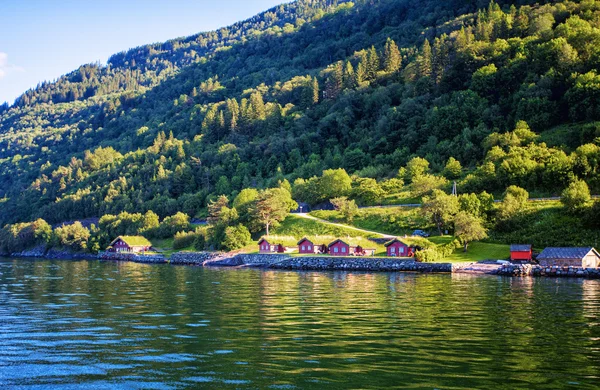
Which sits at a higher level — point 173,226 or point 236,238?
point 173,226

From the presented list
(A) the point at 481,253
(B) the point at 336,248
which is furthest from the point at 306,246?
(A) the point at 481,253

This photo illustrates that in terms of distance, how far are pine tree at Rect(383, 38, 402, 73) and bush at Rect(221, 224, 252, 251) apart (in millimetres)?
101217

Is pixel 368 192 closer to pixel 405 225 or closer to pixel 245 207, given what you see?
pixel 405 225

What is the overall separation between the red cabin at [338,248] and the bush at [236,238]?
67.1 feet

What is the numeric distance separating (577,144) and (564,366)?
104m

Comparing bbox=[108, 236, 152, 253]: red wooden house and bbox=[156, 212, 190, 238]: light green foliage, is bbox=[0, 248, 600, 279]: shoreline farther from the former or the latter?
bbox=[156, 212, 190, 238]: light green foliage

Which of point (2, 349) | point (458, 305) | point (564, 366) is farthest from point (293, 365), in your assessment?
point (458, 305)

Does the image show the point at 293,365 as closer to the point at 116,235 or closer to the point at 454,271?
the point at 454,271

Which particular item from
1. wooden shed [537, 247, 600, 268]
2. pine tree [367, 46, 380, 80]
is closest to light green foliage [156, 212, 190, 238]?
wooden shed [537, 247, 600, 268]

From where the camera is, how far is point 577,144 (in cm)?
11206

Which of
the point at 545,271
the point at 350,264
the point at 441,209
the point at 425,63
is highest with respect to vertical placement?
the point at 425,63

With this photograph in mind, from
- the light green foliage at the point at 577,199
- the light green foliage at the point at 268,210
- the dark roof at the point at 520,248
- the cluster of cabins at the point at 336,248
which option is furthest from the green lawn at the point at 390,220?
the light green foliage at the point at 577,199

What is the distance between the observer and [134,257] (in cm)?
11519

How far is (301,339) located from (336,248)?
65.5 m
